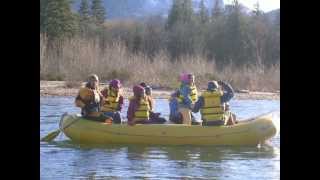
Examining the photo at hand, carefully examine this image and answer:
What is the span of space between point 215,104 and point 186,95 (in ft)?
0.70

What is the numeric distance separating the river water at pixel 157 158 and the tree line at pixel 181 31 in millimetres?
359

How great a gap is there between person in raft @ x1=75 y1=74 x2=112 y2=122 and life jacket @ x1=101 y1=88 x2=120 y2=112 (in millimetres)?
44

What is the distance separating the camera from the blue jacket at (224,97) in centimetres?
420

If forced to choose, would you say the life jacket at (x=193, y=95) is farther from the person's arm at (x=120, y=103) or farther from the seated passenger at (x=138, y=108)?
the person's arm at (x=120, y=103)

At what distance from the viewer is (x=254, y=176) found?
13.6 ft

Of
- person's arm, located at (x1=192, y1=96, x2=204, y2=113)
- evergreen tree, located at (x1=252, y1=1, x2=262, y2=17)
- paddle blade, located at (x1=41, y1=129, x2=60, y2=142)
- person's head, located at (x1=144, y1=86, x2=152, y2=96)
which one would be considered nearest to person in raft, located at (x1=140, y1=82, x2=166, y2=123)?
person's head, located at (x1=144, y1=86, x2=152, y2=96)

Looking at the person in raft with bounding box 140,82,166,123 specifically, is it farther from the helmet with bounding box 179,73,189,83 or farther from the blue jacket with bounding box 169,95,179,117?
the helmet with bounding box 179,73,189,83

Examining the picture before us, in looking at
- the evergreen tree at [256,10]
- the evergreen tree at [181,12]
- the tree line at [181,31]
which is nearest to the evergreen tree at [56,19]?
the tree line at [181,31]

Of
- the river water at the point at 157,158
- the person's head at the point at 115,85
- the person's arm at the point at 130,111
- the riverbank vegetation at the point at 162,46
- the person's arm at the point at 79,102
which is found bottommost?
the river water at the point at 157,158

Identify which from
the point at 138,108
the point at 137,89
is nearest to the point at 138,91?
the point at 137,89

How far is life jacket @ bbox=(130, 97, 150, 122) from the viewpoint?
13.9 ft

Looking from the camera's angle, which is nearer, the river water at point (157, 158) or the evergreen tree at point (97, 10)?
the river water at point (157, 158)

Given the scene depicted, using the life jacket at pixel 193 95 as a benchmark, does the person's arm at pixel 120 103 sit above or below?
below
